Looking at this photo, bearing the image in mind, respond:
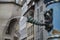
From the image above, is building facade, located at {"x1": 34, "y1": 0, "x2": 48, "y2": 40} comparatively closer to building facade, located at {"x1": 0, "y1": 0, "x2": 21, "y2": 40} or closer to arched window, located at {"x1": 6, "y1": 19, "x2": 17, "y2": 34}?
arched window, located at {"x1": 6, "y1": 19, "x2": 17, "y2": 34}

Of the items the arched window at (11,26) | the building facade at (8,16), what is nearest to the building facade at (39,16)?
the arched window at (11,26)

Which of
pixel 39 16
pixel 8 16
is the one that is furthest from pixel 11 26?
pixel 39 16

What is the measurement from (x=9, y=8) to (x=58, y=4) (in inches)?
176

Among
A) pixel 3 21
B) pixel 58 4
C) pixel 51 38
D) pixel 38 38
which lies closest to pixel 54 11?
pixel 58 4

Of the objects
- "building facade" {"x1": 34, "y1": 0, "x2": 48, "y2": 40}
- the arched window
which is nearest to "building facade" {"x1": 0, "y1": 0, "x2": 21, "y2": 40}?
the arched window

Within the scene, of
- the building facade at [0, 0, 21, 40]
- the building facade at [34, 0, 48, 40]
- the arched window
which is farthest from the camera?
the building facade at [34, 0, 48, 40]

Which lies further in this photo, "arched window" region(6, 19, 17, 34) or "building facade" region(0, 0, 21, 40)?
"arched window" region(6, 19, 17, 34)

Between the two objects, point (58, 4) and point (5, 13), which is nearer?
point (58, 4)

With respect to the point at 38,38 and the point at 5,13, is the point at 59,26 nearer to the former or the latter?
the point at 5,13

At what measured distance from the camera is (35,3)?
805 inches

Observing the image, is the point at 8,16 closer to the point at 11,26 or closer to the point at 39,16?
the point at 11,26

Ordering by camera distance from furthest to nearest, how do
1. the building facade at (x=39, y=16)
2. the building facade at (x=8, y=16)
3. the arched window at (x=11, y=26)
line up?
the building facade at (x=39, y=16)
the arched window at (x=11, y=26)
the building facade at (x=8, y=16)

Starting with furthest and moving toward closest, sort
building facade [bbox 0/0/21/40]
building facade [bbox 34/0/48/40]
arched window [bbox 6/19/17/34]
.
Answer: building facade [bbox 34/0/48/40], arched window [bbox 6/19/17/34], building facade [bbox 0/0/21/40]

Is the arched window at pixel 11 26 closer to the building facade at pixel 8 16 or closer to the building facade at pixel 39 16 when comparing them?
the building facade at pixel 8 16
